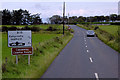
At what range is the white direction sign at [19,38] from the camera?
11.5m

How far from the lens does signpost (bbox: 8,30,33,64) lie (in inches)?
452

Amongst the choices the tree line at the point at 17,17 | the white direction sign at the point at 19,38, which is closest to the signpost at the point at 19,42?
the white direction sign at the point at 19,38

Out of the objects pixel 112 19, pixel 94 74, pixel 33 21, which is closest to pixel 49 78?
pixel 94 74

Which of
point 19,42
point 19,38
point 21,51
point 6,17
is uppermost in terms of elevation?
point 6,17

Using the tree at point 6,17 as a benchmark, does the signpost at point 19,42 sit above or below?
below

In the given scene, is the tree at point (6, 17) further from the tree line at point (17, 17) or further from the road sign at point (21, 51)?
the road sign at point (21, 51)

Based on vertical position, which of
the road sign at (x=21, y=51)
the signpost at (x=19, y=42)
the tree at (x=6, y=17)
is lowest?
the road sign at (x=21, y=51)

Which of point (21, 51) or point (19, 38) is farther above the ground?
point (19, 38)

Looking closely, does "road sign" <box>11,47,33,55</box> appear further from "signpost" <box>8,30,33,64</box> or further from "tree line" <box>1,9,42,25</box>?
"tree line" <box>1,9,42,25</box>

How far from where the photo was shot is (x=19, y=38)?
11625 mm

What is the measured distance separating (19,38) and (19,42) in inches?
9.2

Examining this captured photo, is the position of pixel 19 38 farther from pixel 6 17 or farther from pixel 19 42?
pixel 6 17

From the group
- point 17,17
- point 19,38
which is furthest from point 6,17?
point 19,38

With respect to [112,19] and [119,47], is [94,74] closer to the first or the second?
[119,47]
